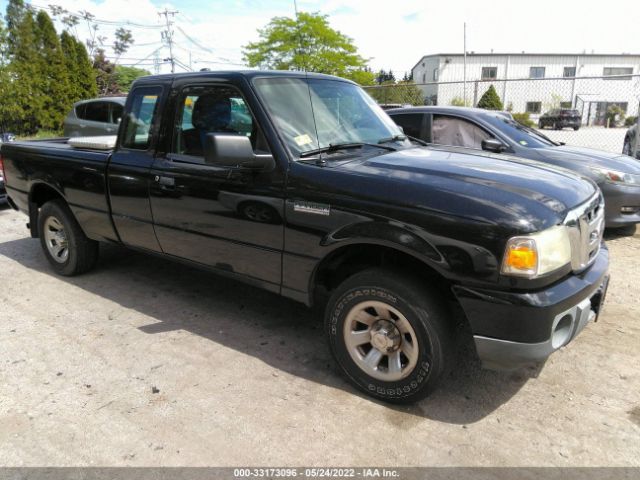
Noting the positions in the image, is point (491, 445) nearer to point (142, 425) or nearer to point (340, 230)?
point (340, 230)

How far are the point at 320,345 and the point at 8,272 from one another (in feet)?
12.5

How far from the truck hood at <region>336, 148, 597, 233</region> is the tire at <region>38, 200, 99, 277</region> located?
10.6 ft

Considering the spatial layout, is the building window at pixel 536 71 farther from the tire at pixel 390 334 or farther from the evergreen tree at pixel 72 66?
the tire at pixel 390 334

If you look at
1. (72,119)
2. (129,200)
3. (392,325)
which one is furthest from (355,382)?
(72,119)

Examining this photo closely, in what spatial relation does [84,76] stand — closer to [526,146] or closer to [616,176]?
[526,146]

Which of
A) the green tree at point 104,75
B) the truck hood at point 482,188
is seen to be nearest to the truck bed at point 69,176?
the truck hood at point 482,188

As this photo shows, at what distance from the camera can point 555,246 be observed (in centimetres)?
239

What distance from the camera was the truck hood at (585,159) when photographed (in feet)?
→ 19.6

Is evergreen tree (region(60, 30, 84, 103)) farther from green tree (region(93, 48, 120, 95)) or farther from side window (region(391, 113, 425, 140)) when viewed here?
side window (region(391, 113, 425, 140))

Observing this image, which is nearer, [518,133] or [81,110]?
[518,133]

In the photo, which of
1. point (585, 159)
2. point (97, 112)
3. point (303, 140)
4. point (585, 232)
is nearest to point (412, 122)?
point (585, 159)

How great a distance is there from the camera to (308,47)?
39031 millimetres

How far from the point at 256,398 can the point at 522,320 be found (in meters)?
1.61

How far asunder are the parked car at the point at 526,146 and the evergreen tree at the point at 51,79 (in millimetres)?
23001
